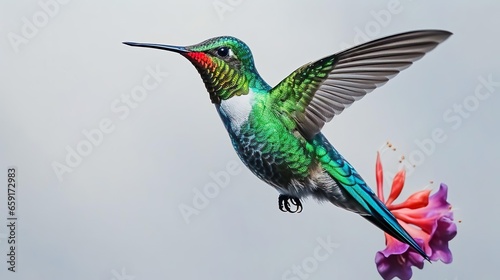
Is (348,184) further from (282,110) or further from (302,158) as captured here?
(282,110)

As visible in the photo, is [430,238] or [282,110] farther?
[430,238]

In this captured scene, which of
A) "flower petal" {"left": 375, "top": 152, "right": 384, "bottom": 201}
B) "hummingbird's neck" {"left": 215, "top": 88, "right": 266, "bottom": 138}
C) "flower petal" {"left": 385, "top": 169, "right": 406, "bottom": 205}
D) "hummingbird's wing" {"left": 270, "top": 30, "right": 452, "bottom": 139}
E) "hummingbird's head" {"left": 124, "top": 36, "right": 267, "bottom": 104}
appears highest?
"hummingbird's head" {"left": 124, "top": 36, "right": 267, "bottom": 104}

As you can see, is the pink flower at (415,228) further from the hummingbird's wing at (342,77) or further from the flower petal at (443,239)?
the hummingbird's wing at (342,77)

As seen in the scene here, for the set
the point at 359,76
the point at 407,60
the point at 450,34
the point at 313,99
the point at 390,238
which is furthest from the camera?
the point at 390,238

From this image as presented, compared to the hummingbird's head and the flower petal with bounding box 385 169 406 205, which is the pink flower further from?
the hummingbird's head

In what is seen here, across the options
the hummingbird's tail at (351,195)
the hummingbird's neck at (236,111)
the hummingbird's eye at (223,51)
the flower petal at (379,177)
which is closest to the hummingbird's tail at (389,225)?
the hummingbird's tail at (351,195)

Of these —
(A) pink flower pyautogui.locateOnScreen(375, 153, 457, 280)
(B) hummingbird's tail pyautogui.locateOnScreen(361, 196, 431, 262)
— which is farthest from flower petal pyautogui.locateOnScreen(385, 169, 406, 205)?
(B) hummingbird's tail pyautogui.locateOnScreen(361, 196, 431, 262)

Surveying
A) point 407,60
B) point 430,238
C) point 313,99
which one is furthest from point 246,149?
point 430,238
